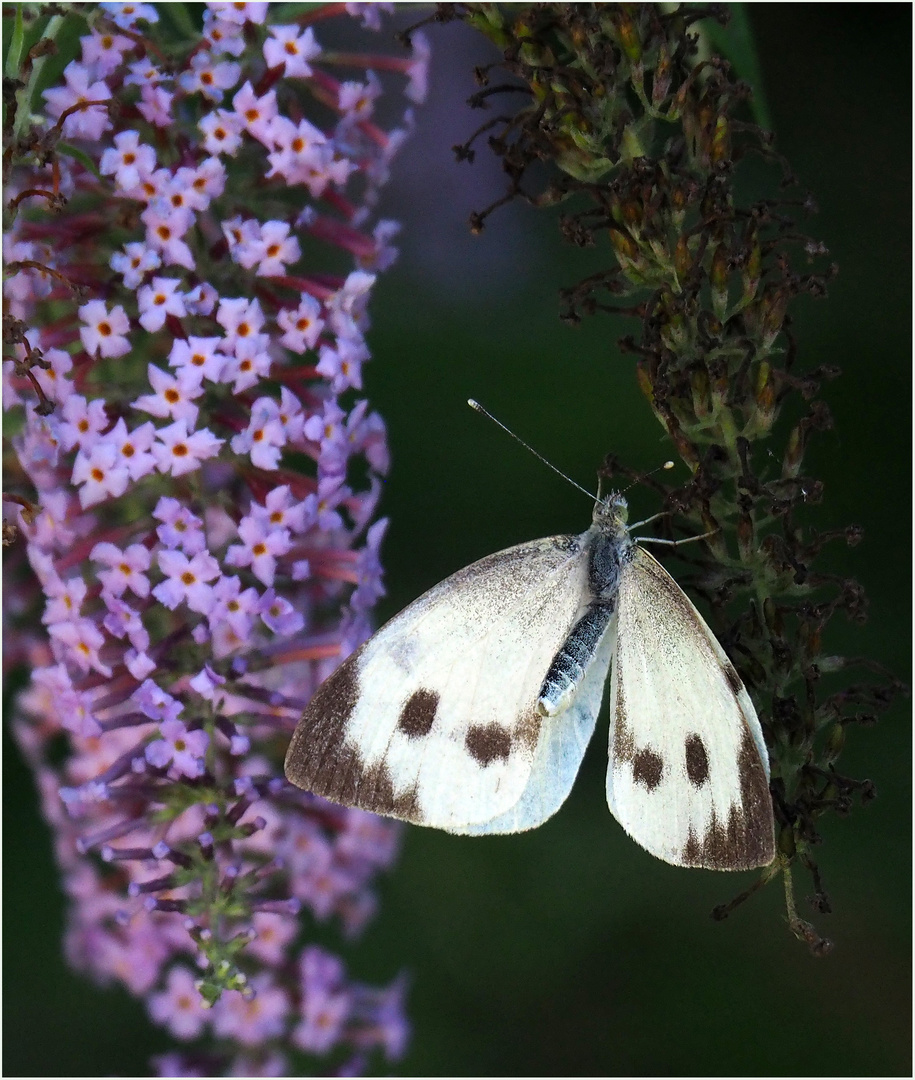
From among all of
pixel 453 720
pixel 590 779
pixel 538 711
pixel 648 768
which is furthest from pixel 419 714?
pixel 590 779

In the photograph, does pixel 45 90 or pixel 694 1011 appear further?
pixel 694 1011

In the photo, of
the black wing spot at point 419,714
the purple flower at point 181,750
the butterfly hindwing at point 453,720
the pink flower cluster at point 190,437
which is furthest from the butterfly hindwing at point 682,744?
the purple flower at point 181,750

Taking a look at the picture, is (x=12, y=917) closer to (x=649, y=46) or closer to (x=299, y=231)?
(x=299, y=231)

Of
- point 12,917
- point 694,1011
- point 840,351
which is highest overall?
point 840,351

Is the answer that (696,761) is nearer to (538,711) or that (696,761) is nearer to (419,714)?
(538,711)

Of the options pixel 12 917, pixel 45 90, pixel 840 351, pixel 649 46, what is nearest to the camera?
pixel 649 46

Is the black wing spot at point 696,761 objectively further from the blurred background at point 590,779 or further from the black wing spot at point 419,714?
the blurred background at point 590,779

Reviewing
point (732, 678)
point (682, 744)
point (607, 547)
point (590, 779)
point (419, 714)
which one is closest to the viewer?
point (732, 678)

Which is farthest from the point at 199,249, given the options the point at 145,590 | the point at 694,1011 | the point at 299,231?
the point at 694,1011
